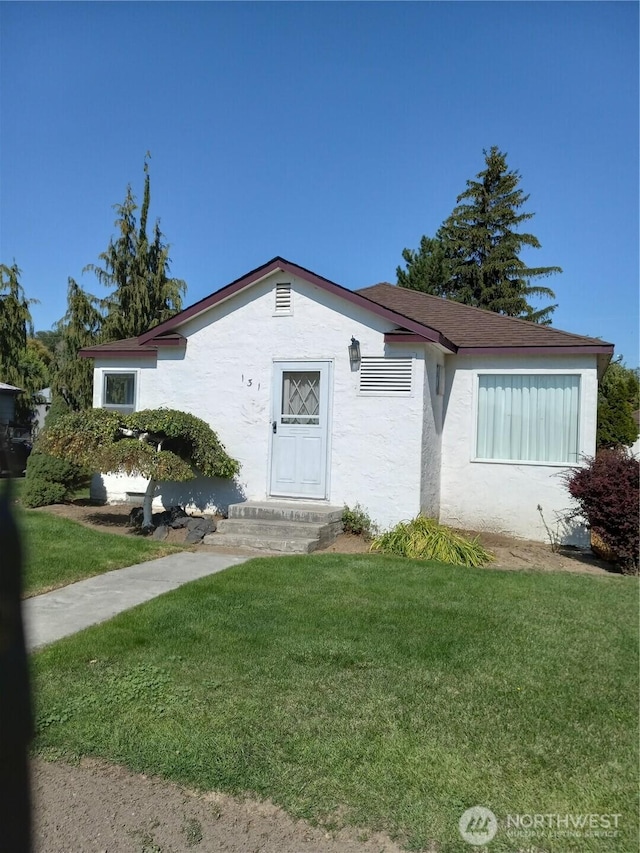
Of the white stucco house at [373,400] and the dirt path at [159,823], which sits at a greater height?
the white stucco house at [373,400]

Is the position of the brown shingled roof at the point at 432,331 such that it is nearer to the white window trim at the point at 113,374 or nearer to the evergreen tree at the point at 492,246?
the white window trim at the point at 113,374

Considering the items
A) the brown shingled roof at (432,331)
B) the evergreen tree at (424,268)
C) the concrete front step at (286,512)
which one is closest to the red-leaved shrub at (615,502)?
the brown shingled roof at (432,331)

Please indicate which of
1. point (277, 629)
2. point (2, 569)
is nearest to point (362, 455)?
point (277, 629)

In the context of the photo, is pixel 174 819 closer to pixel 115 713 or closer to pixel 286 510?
pixel 115 713

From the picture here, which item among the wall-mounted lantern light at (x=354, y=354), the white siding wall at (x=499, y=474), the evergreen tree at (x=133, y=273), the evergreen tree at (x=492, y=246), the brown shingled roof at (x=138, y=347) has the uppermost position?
the evergreen tree at (x=492, y=246)

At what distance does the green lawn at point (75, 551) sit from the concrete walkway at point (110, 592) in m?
0.20

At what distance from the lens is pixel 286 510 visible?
918 cm

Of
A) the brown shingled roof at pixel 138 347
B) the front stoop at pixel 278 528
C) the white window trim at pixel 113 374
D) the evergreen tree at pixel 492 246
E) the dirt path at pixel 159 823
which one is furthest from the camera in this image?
the evergreen tree at pixel 492 246

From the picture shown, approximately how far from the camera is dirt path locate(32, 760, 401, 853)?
2.45 meters

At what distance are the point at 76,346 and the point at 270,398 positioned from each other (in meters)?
11.5

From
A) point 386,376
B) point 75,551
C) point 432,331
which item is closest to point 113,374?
point 75,551

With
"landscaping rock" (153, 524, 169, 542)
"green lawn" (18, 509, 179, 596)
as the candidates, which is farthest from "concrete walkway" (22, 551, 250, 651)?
"landscaping rock" (153, 524, 169, 542)

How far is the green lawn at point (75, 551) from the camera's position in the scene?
6586 mm

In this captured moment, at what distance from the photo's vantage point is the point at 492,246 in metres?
28.5
